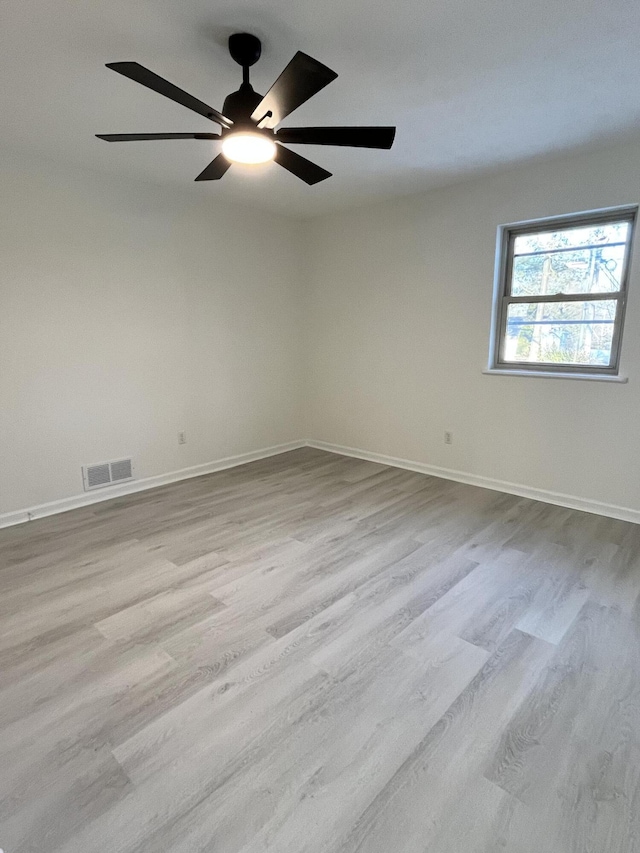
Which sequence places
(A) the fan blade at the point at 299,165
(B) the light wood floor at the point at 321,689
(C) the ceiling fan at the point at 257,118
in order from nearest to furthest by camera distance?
(B) the light wood floor at the point at 321,689 < (C) the ceiling fan at the point at 257,118 < (A) the fan blade at the point at 299,165

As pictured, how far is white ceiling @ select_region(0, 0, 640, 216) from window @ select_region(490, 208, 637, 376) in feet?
1.94

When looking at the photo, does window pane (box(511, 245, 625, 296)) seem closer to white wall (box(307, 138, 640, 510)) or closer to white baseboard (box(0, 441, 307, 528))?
white wall (box(307, 138, 640, 510))

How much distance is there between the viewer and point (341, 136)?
6.20 ft

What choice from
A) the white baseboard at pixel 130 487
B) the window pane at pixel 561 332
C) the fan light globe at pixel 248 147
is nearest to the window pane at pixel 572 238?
the window pane at pixel 561 332

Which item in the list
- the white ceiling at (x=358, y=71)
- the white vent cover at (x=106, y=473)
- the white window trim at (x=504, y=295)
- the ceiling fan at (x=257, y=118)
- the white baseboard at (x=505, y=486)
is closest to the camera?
the ceiling fan at (x=257, y=118)

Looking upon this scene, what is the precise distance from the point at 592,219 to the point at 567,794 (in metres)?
3.40

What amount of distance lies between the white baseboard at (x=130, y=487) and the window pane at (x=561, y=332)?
264 centimetres

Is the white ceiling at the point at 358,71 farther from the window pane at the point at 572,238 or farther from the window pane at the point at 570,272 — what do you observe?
the window pane at the point at 570,272

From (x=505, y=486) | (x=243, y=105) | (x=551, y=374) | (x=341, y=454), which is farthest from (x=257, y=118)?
(x=341, y=454)

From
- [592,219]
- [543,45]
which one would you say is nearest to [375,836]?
[543,45]

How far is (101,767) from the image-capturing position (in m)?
1.40

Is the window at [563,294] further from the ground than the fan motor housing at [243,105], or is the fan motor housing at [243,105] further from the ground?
the fan motor housing at [243,105]

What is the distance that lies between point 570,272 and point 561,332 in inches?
17.3

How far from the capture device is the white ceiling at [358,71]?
68.4 inches
